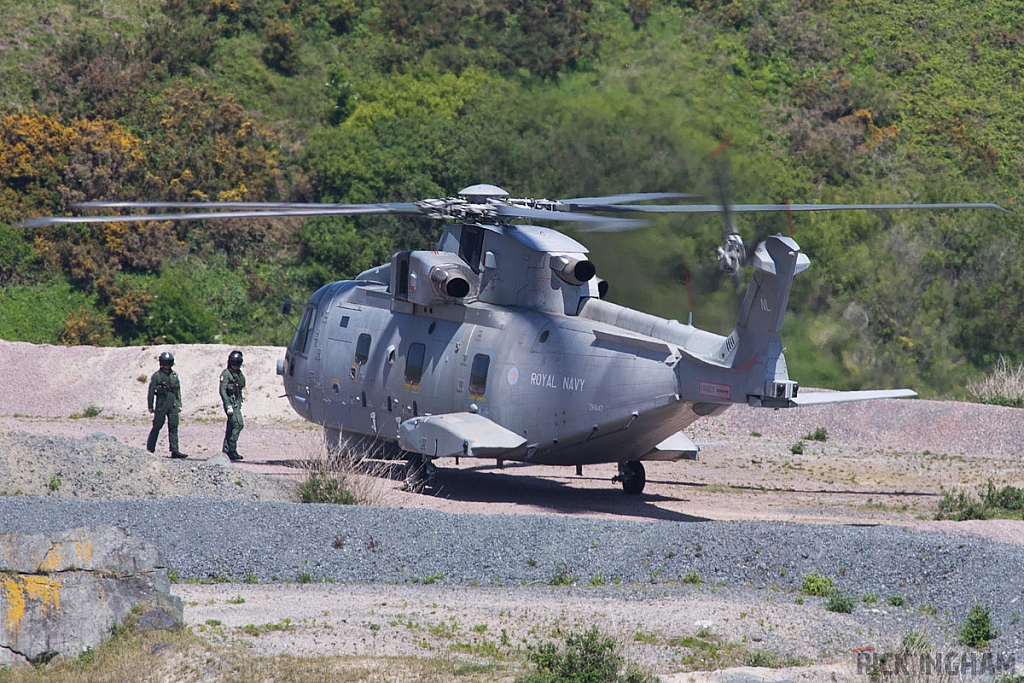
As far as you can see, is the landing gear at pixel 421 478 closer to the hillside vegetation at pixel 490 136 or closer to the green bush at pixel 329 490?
the green bush at pixel 329 490

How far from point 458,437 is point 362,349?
13.0ft

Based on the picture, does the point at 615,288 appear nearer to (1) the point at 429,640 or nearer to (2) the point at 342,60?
(1) the point at 429,640

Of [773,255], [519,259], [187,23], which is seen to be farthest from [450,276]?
[187,23]

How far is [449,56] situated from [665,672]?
41.7 metres

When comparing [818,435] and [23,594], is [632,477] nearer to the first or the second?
[818,435]

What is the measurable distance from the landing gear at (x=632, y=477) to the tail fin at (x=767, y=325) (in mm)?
4169

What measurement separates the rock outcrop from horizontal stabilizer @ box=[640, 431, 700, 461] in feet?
33.3

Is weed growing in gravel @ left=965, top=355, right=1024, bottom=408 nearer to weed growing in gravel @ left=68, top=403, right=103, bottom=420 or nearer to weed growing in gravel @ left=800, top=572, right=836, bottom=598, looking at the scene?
weed growing in gravel @ left=800, top=572, right=836, bottom=598

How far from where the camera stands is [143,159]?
4516cm

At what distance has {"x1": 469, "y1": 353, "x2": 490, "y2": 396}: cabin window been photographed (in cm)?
1966

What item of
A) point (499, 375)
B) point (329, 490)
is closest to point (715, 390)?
point (499, 375)

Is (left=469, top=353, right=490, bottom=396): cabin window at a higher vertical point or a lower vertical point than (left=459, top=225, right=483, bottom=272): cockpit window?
lower

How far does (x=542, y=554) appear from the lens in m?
14.6

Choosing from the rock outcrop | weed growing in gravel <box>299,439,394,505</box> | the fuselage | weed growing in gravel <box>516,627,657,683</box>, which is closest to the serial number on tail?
the fuselage
